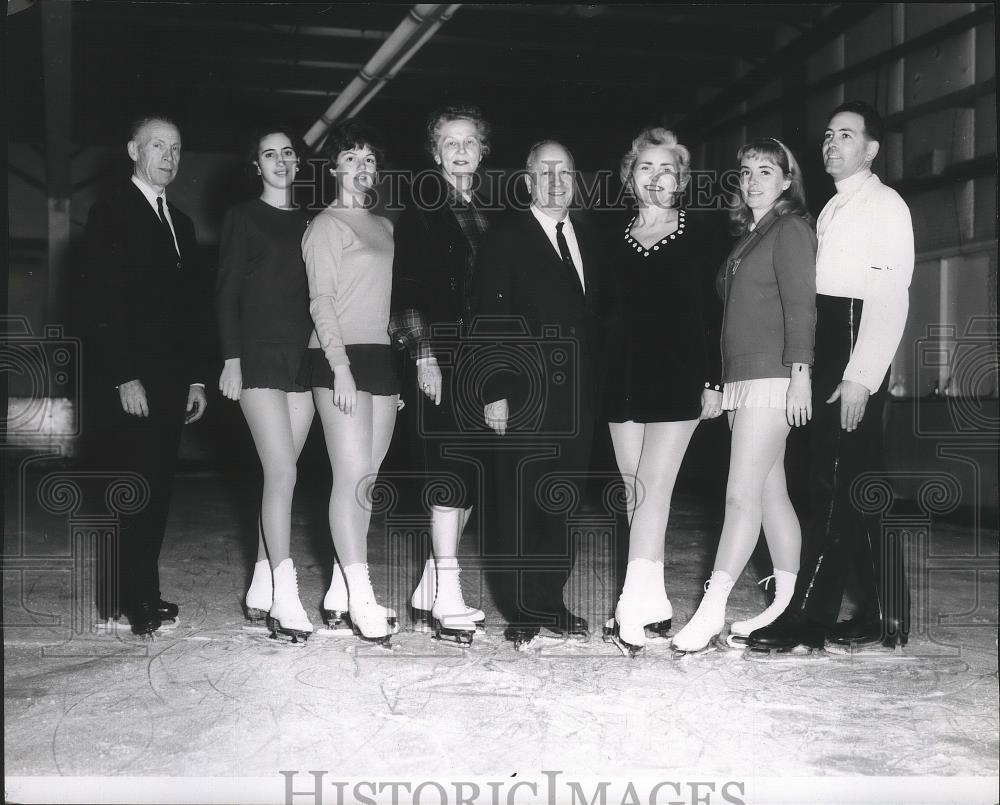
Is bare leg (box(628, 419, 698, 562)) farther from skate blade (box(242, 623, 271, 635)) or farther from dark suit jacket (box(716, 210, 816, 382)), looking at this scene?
skate blade (box(242, 623, 271, 635))

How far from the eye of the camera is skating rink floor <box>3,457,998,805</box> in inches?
68.1

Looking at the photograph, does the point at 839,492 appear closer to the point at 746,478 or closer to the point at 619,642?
the point at 746,478

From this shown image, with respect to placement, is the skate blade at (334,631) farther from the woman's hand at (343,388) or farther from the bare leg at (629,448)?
the bare leg at (629,448)

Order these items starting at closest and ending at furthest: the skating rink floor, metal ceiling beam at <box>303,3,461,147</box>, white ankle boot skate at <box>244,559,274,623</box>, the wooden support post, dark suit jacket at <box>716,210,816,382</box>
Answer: the skating rink floor → dark suit jacket at <box>716,210,816,382</box> → white ankle boot skate at <box>244,559,274,623</box> → metal ceiling beam at <box>303,3,461,147</box> → the wooden support post

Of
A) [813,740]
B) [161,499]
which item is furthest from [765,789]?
[161,499]

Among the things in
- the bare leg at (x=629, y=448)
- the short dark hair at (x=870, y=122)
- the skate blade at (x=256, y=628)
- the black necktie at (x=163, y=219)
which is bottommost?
the skate blade at (x=256, y=628)

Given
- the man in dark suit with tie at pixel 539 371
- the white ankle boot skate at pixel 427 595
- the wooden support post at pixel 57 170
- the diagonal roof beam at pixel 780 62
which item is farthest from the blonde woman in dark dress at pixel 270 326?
the diagonal roof beam at pixel 780 62

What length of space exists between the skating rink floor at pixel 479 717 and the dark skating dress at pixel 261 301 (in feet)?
2.57

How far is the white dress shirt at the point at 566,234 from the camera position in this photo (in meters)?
2.47

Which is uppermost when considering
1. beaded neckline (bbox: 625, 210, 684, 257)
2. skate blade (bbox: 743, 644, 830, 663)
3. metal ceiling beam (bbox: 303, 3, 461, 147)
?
metal ceiling beam (bbox: 303, 3, 461, 147)

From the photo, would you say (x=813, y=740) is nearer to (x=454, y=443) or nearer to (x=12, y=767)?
(x=454, y=443)

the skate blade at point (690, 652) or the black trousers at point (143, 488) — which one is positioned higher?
the black trousers at point (143, 488)

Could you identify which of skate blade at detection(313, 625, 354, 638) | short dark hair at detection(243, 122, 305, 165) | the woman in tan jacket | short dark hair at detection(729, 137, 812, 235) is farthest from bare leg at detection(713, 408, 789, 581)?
short dark hair at detection(243, 122, 305, 165)

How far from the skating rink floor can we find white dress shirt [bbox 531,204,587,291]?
103 centimetres
